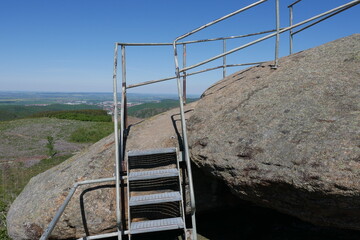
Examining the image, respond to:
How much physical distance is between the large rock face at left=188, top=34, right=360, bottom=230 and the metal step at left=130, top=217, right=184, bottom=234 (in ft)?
3.58

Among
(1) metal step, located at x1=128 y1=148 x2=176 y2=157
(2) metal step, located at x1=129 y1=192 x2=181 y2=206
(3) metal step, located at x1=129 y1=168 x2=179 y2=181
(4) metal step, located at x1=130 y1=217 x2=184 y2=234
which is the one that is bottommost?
(4) metal step, located at x1=130 y1=217 x2=184 y2=234

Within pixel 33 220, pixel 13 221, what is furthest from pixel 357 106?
pixel 13 221

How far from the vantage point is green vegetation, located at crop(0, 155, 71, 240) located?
29.0 feet

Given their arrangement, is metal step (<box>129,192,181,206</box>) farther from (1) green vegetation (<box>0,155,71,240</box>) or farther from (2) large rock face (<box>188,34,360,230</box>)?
(1) green vegetation (<box>0,155,71,240</box>)

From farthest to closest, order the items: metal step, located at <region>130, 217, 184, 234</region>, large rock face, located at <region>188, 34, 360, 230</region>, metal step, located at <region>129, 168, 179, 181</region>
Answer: metal step, located at <region>129, 168, 179, 181</region> < metal step, located at <region>130, 217, 184, 234</region> < large rock face, located at <region>188, 34, 360, 230</region>

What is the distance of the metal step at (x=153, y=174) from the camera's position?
5.41m

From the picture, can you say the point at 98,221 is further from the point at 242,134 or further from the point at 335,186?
the point at 335,186

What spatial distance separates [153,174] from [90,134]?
1125 inches

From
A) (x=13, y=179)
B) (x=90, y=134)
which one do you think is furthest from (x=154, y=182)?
(x=90, y=134)

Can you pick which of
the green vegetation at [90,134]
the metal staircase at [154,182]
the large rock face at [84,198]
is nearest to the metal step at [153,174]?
the metal staircase at [154,182]

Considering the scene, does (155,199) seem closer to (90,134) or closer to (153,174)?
(153,174)

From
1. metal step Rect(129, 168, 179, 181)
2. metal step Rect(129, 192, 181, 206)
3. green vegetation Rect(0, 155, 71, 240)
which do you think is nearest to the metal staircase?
metal step Rect(129, 168, 179, 181)

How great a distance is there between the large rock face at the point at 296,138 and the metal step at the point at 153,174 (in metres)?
0.49

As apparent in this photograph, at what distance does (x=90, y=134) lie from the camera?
1280 inches
